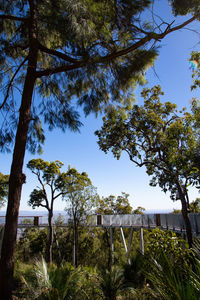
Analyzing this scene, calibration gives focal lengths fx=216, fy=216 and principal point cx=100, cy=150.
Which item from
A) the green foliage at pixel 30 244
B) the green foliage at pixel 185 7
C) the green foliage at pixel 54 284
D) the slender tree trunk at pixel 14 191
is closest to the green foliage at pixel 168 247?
the green foliage at pixel 54 284

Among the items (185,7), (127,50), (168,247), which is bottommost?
(168,247)

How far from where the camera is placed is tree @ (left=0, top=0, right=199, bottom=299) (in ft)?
14.2

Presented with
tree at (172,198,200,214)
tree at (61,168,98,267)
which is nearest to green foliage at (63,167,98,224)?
tree at (61,168,98,267)

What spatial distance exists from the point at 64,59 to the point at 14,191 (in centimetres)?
335

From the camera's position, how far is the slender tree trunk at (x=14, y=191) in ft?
12.9

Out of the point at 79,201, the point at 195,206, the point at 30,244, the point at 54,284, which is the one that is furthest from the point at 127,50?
the point at 30,244

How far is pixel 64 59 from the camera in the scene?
535 cm

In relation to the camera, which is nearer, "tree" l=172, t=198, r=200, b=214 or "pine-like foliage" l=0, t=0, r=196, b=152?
"pine-like foliage" l=0, t=0, r=196, b=152

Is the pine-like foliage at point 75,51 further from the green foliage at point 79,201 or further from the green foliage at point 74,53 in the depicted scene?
the green foliage at point 79,201

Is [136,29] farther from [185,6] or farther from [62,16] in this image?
[62,16]

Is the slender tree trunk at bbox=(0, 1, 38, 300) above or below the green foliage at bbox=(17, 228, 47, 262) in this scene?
above

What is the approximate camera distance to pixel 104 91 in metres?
6.02

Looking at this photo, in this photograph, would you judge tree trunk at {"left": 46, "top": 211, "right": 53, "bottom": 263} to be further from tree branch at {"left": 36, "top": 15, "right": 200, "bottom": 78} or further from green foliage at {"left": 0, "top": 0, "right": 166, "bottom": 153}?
tree branch at {"left": 36, "top": 15, "right": 200, "bottom": 78}

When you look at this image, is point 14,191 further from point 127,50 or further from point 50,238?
point 50,238
